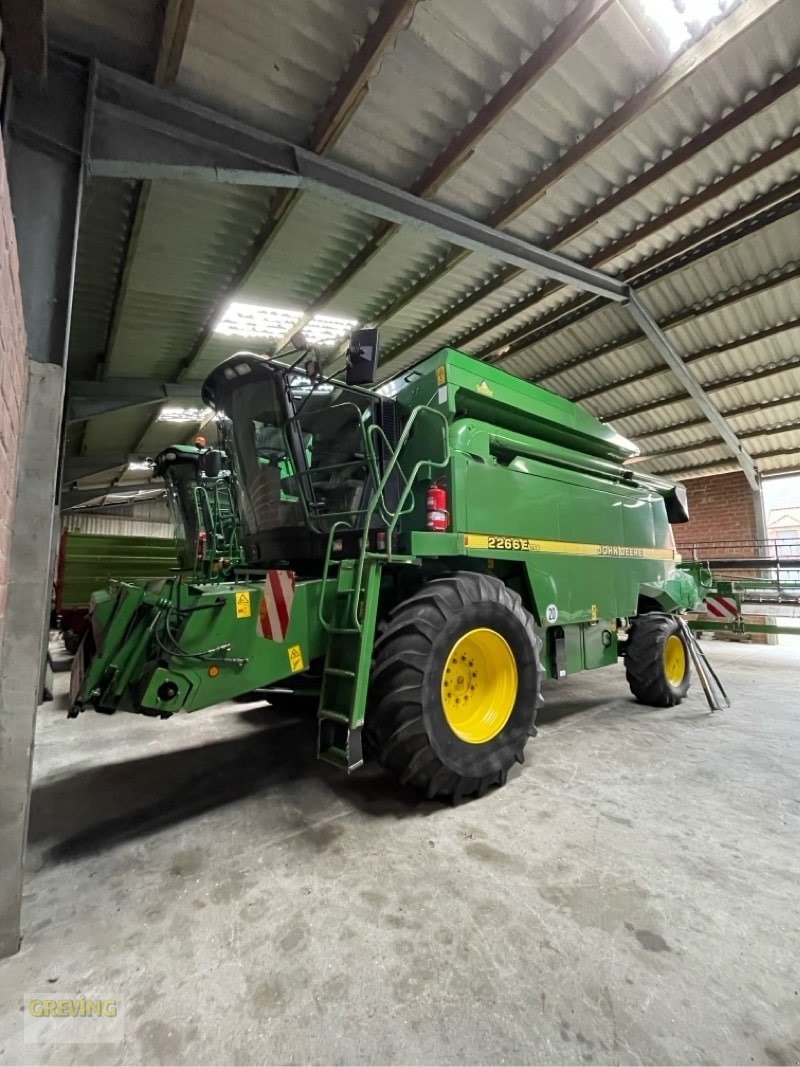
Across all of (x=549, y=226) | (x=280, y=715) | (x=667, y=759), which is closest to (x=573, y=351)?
(x=549, y=226)

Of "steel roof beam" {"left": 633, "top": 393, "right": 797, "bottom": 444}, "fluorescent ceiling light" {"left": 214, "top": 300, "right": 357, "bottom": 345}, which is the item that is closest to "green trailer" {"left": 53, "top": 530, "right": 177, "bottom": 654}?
"fluorescent ceiling light" {"left": 214, "top": 300, "right": 357, "bottom": 345}

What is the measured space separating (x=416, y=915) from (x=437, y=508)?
213 cm

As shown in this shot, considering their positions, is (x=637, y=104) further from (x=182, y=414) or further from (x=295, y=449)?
(x=182, y=414)

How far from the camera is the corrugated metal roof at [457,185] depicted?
2930mm

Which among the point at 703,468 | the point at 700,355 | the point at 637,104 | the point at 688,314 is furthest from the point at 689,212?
the point at 703,468

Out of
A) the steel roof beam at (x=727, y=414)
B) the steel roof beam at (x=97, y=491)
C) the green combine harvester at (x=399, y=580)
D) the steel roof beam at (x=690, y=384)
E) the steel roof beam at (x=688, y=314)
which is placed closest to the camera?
the green combine harvester at (x=399, y=580)

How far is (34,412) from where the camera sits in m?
1.95

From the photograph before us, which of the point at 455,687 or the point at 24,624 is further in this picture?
the point at 455,687

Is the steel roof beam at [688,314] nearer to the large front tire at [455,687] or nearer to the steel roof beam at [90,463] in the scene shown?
the large front tire at [455,687]

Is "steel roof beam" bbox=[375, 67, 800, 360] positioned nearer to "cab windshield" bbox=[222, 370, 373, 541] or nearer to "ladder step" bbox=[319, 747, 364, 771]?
"cab windshield" bbox=[222, 370, 373, 541]

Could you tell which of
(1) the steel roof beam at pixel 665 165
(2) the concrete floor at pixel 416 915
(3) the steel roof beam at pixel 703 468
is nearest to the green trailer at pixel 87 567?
(2) the concrete floor at pixel 416 915

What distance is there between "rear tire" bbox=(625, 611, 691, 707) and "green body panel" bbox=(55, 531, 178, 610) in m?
7.60

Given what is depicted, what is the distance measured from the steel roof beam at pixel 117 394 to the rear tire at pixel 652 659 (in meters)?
7.09

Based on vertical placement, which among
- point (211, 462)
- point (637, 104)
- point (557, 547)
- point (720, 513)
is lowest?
point (557, 547)
